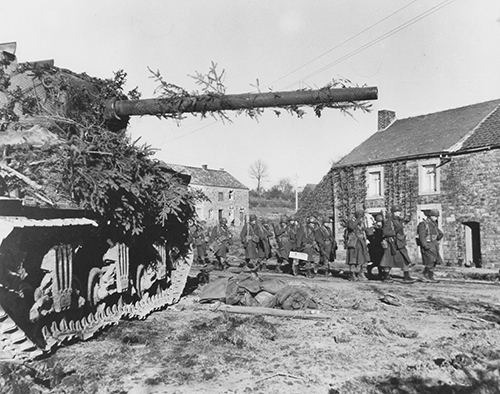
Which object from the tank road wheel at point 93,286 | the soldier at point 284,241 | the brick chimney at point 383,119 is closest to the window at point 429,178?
the brick chimney at point 383,119

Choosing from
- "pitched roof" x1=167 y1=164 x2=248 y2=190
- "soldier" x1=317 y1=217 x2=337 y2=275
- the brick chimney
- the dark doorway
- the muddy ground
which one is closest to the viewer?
the muddy ground

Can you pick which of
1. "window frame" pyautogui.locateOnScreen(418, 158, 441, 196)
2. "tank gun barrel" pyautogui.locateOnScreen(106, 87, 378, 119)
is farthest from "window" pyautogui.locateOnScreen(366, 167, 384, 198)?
"tank gun barrel" pyautogui.locateOnScreen(106, 87, 378, 119)

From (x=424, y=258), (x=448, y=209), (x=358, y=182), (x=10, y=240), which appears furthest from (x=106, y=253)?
(x=358, y=182)

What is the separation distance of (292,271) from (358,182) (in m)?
10.8

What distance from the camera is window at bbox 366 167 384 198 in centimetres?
2394

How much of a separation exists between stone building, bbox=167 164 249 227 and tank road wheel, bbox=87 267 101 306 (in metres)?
41.3

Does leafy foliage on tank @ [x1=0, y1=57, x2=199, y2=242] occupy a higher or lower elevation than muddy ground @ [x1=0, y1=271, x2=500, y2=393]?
higher

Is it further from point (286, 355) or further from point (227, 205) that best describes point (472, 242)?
point (227, 205)

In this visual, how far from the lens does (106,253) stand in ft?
24.4

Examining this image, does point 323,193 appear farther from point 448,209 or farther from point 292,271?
point 292,271

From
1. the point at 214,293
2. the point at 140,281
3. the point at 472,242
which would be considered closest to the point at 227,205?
the point at 472,242

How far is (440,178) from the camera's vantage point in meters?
21.2

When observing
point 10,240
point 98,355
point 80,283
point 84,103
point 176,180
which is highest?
point 84,103

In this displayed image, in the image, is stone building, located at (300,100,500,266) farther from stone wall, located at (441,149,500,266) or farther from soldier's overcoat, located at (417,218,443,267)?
soldier's overcoat, located at (417,218,443,267)
